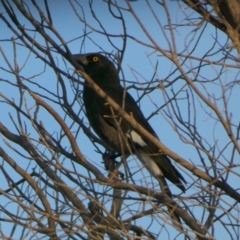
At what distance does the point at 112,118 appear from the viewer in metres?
6.45

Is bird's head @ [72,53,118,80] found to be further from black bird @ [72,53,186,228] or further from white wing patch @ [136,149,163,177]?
white wing patch @ [136,149,163,177]

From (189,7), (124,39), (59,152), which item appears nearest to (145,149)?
(124,39)

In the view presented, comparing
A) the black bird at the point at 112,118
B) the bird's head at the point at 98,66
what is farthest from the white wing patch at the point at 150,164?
the bird's head at the point at 98,66

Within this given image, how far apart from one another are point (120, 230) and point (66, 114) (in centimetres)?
123

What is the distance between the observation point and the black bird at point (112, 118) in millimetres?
5852

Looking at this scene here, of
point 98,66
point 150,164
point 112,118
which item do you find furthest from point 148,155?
point 98,66

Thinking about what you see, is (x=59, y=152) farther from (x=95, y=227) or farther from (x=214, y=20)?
(x=214, y=20)

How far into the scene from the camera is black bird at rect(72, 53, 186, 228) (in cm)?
585

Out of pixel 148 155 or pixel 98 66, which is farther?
pixel 98 66

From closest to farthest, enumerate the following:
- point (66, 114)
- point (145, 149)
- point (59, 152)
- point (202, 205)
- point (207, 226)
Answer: point (202, 205) → point (207, 226) → point (59, 152) → point (66, 114) → point (145, 149)

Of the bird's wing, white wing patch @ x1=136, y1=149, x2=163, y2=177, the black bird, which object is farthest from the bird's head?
white wing patch @ x1=136, y1=149, x2=163, y2=177

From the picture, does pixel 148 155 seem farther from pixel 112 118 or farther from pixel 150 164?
pixel 112 118

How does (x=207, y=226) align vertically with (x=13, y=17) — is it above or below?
below

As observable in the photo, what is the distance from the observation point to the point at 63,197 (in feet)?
14.4
